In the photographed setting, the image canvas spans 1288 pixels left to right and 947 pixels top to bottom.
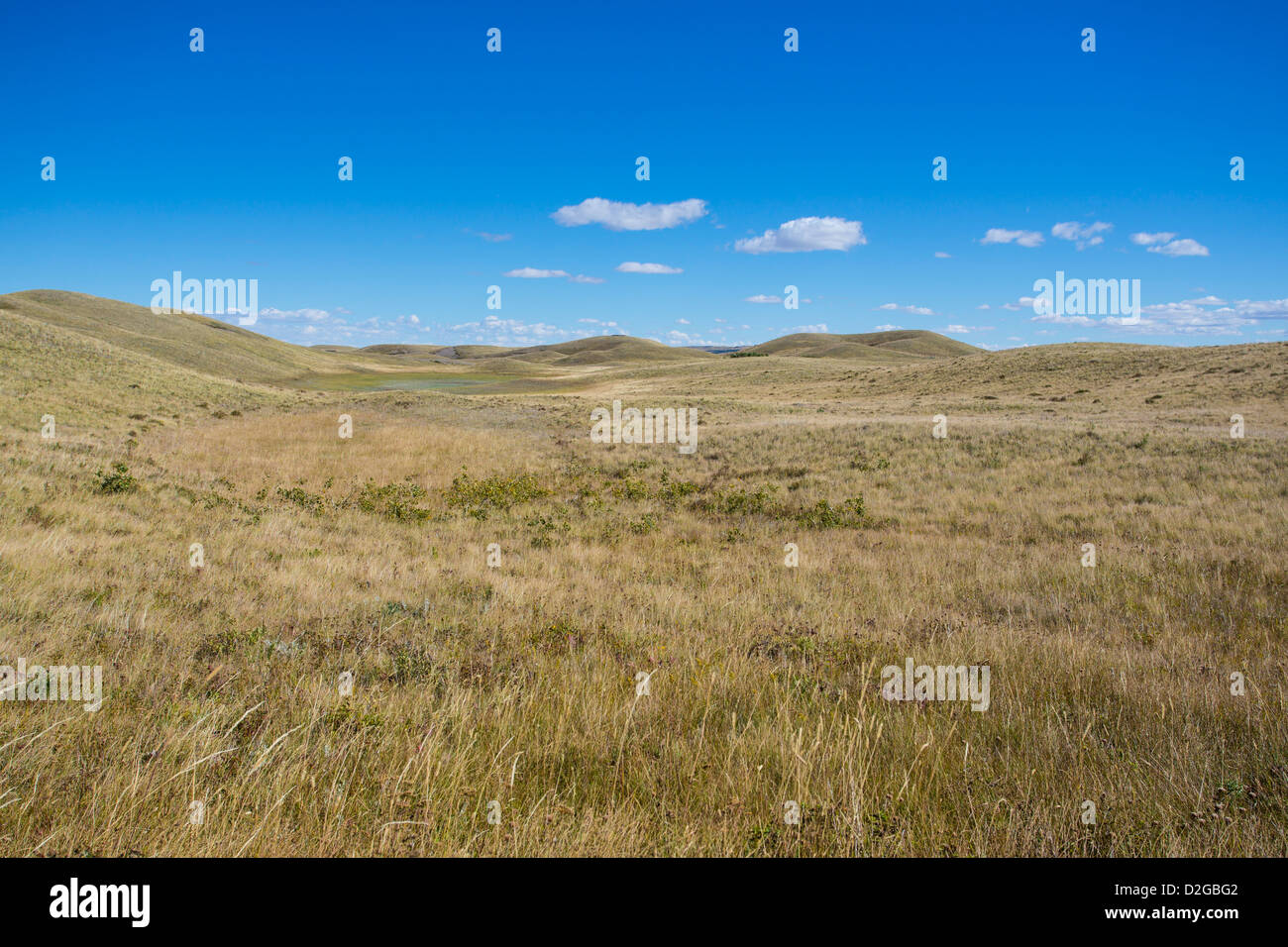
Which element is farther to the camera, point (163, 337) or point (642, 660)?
point (163, 337)

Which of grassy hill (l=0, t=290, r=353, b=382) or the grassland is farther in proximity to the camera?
grassy hill (l=0, t=290, r=353, b=382)

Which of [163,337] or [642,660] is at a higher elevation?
[163,337]

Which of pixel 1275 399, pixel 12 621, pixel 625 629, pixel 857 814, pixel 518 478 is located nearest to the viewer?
pixel 857 814

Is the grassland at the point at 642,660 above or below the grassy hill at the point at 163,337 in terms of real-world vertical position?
below

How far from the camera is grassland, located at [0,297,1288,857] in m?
3.16

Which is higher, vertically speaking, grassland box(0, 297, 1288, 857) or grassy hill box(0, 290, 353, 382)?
grassy hill box(0, 290, 353, 382)

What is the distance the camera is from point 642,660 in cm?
589

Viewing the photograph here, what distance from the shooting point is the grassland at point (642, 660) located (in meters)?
3.16

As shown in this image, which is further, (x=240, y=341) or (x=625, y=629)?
(x=240, y=341)

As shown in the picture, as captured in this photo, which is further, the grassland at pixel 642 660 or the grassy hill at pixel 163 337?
the grassy hill at pixel 163 337

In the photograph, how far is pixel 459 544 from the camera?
12484 millimetres

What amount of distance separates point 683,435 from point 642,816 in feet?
98.9
